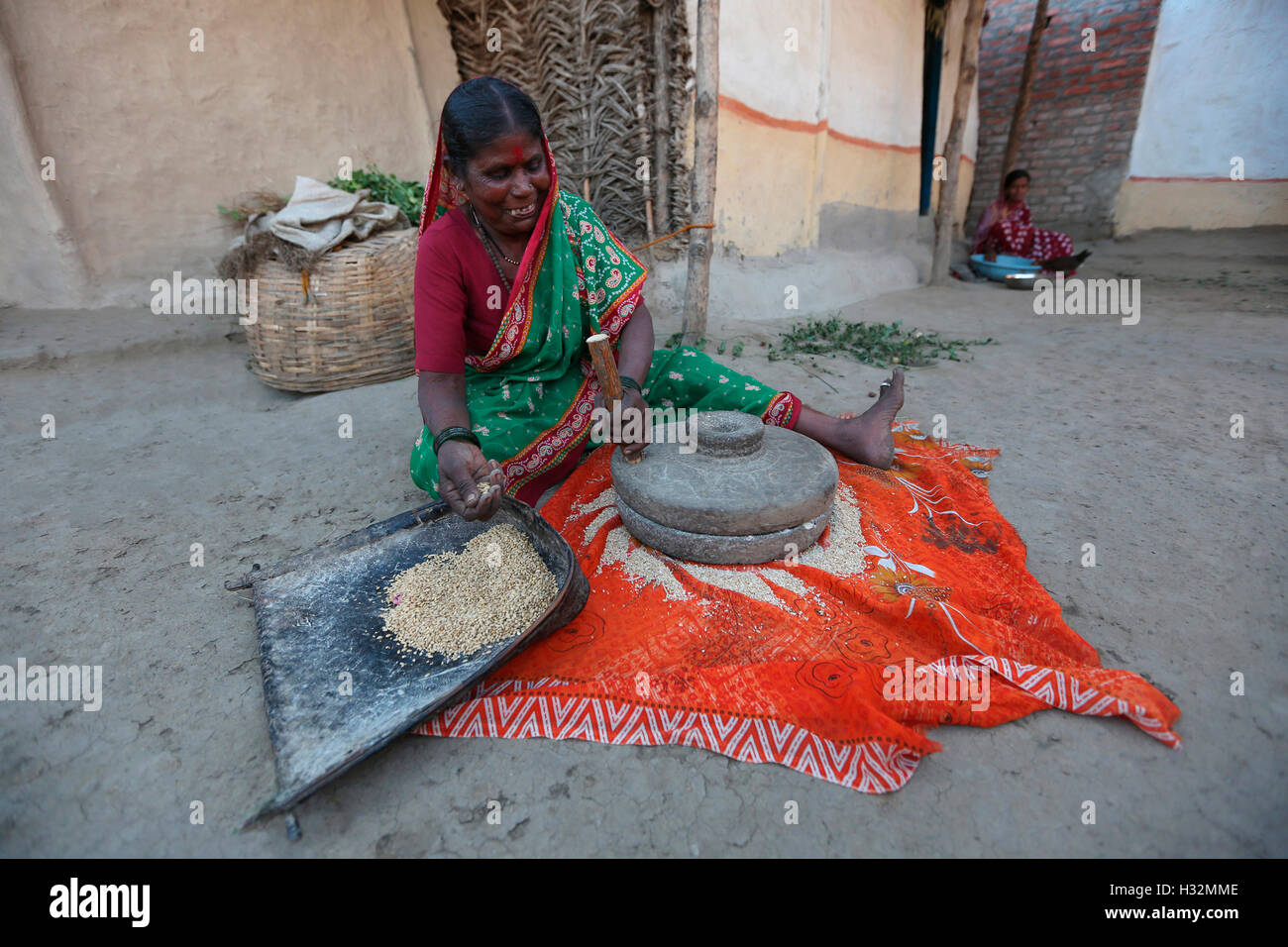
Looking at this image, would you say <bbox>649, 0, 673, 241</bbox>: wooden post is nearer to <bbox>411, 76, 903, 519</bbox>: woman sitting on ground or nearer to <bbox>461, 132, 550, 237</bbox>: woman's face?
<bbox>411, 76, 903, 519</bbox>: woman sitting on ground

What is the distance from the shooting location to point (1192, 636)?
1.59 metres

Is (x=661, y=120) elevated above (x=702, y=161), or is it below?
above

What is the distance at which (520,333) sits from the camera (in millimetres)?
2109

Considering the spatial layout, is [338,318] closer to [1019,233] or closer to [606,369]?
[606,369]

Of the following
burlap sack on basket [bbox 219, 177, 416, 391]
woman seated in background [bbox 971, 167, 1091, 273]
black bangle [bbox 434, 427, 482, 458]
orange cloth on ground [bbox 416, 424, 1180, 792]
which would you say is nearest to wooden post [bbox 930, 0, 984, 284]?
woman seated in background [bbox 971, 167, 1091, 273]

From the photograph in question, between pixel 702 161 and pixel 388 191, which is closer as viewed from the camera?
pixel 702 161

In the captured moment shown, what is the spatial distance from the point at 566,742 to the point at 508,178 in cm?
152

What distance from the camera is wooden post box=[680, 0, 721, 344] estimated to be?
3.55m

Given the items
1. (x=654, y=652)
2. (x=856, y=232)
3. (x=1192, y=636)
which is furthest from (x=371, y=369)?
(x=856, y=232)

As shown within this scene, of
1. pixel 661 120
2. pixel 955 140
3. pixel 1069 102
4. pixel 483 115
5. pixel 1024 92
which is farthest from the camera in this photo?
pixel 1069 102

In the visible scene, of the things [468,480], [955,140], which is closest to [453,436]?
[468,480]

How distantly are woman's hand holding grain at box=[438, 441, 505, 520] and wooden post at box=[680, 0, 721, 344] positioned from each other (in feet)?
8.73

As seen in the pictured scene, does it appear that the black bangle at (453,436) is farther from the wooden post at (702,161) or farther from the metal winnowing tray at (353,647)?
the wooden post at (702,161)
